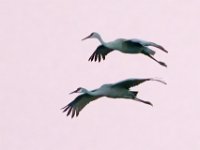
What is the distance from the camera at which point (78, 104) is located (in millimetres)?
48562

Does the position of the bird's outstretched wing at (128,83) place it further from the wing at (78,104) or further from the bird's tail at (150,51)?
the wing at (78,104)

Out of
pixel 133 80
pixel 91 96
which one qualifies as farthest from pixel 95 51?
pixel 133 80

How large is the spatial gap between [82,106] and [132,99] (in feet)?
11.2

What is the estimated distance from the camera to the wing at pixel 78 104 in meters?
48.4

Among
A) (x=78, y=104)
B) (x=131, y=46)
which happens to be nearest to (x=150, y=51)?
(x=131, y=46)

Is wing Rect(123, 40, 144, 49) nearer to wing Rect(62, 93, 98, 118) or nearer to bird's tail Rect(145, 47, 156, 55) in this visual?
bird's tail Rect(145, 47, 156, 55)

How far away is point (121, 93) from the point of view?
45.2 m

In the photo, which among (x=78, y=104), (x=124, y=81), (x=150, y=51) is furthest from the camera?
(x=78, y=104)

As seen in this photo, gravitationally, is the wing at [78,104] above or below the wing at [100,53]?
below

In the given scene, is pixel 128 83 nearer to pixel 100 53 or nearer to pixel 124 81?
pixel 124 81

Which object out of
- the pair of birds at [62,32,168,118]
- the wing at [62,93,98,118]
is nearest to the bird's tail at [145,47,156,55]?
the pair of birds at [62,32,168,118]

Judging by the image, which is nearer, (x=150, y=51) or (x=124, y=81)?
(x=124, y=81)

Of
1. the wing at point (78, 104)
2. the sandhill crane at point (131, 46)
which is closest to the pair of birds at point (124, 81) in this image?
the sandhill crane at point (131, 46)

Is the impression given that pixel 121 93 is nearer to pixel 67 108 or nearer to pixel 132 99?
A: pixel 132 99
